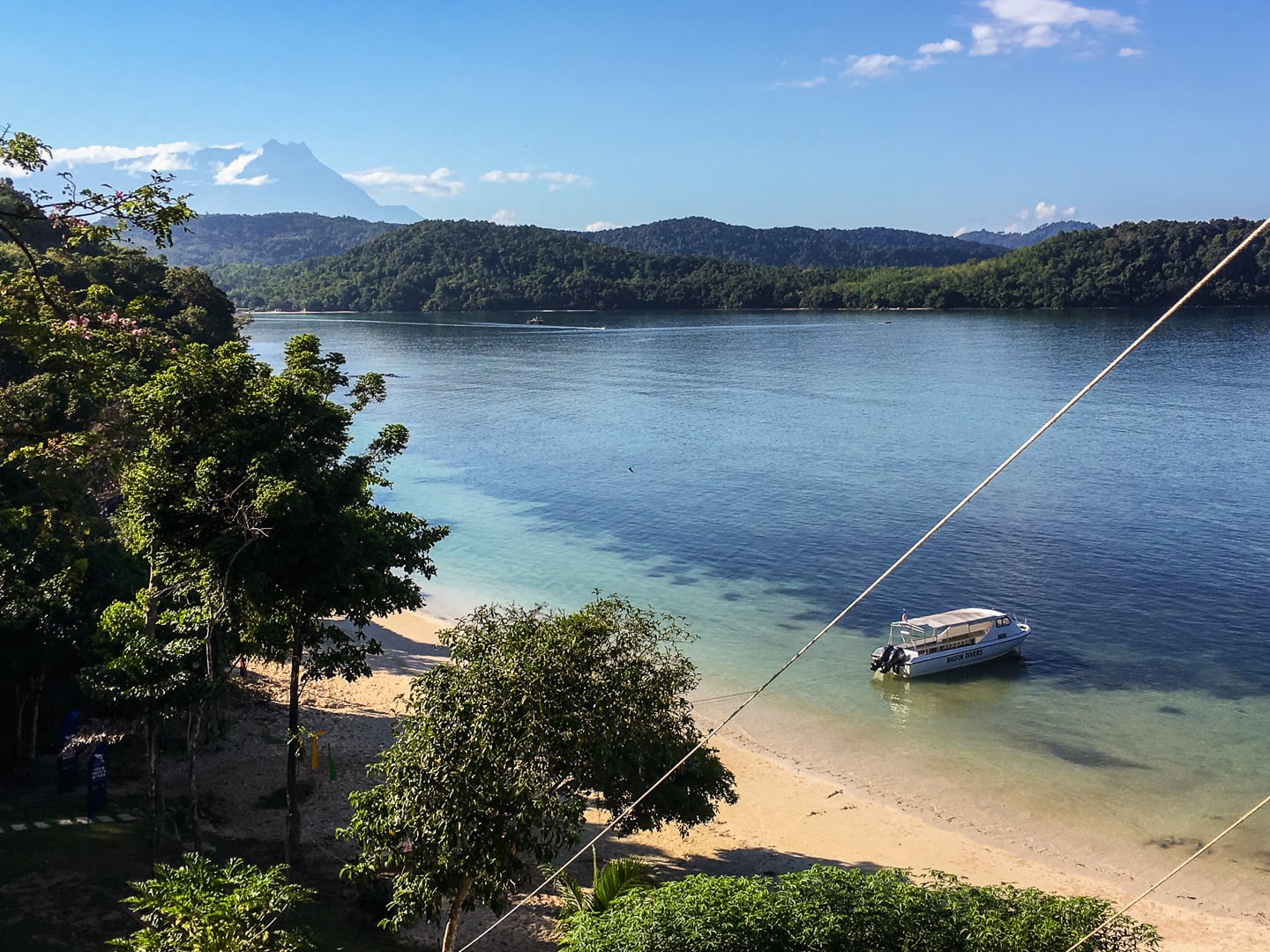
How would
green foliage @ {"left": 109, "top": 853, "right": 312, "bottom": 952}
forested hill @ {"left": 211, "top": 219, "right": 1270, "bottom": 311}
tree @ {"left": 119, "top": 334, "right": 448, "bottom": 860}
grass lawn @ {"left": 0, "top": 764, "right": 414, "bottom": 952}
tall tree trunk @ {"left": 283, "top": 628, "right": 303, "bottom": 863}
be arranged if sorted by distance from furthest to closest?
1. forested hill @ {"left": 211, "top": 219, "right": 1270, "bottom": 311}
2. tall tree trunk @ {"left": 283, "top": 628, "right": 303, "bottom": 863}
3. tree @ {"left": 119, "top": 334, "right": 448, "bottom": 860}
4. grass lawn @ {"left": 0, "top": 764, "right": 414, "bottom": 952}
5. green foliage @ {"left": 109, "top": 853, "right": 312, "bottom": 952}

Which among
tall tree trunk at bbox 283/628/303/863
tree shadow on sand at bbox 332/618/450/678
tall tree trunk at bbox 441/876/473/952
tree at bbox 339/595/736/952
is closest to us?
tree at bbox 339/595/736/952

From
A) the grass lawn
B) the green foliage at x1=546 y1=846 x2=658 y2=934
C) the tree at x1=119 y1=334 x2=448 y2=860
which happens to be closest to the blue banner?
the grass lawn

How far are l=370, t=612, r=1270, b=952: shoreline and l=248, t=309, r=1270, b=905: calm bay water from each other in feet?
2.32

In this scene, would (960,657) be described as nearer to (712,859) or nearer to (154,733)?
(712,859)

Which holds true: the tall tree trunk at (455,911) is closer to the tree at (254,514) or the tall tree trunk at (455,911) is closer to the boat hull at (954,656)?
the tree at (254,514)

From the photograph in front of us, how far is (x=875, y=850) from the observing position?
19.3 metres

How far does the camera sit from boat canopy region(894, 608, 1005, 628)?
28.9 m

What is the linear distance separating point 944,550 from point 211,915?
114 ft

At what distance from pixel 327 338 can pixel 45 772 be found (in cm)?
12805

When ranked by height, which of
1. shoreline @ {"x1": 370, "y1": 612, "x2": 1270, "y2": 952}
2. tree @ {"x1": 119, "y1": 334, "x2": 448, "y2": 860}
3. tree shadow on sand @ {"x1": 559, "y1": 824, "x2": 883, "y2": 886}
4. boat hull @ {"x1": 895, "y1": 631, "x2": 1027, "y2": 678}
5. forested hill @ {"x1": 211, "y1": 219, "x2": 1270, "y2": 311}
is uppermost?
forested hill @ {"x1": 211, "y1": 219, "x2": 1270, "y2": 311}

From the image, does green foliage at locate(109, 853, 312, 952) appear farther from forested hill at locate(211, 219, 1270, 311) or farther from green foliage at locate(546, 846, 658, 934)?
forested hill at locate(211, 219, 1270, 311)

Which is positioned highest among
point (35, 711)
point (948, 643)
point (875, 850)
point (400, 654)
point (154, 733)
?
point (154, 733)

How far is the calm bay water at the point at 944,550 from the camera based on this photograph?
74.8 feet

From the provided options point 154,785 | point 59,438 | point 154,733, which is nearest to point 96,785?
point 154,785
